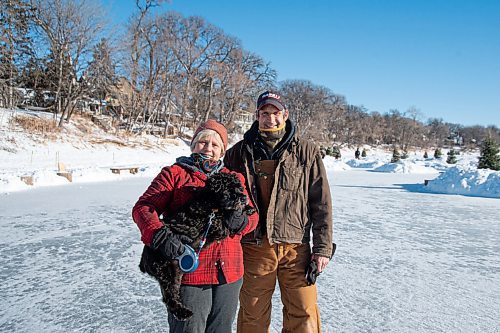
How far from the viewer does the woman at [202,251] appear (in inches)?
63.4

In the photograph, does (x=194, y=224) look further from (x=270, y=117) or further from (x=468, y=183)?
(x=468, y=183)

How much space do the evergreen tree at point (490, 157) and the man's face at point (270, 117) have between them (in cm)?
2315

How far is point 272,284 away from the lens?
7.32 ft

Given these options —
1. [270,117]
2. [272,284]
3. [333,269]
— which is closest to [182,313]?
[272,284]

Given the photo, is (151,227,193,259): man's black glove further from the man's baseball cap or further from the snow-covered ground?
the snow-covered ground

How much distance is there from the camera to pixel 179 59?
33.6 meters

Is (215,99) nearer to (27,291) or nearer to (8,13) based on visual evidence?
(8,13)

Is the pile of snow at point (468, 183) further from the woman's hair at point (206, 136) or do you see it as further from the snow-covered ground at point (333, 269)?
the woman's hair at point (206, 136)

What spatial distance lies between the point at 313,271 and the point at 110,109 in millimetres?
37851

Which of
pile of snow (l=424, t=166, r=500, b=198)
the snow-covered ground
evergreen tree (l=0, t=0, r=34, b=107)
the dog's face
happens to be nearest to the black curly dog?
the dog's face

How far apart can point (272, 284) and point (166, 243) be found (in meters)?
0.94

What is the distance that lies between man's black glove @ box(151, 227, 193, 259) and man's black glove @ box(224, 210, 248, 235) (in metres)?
0.26

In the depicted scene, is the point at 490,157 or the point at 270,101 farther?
the point at 490,157

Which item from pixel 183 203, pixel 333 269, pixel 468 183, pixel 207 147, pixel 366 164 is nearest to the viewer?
pixel 183 203
